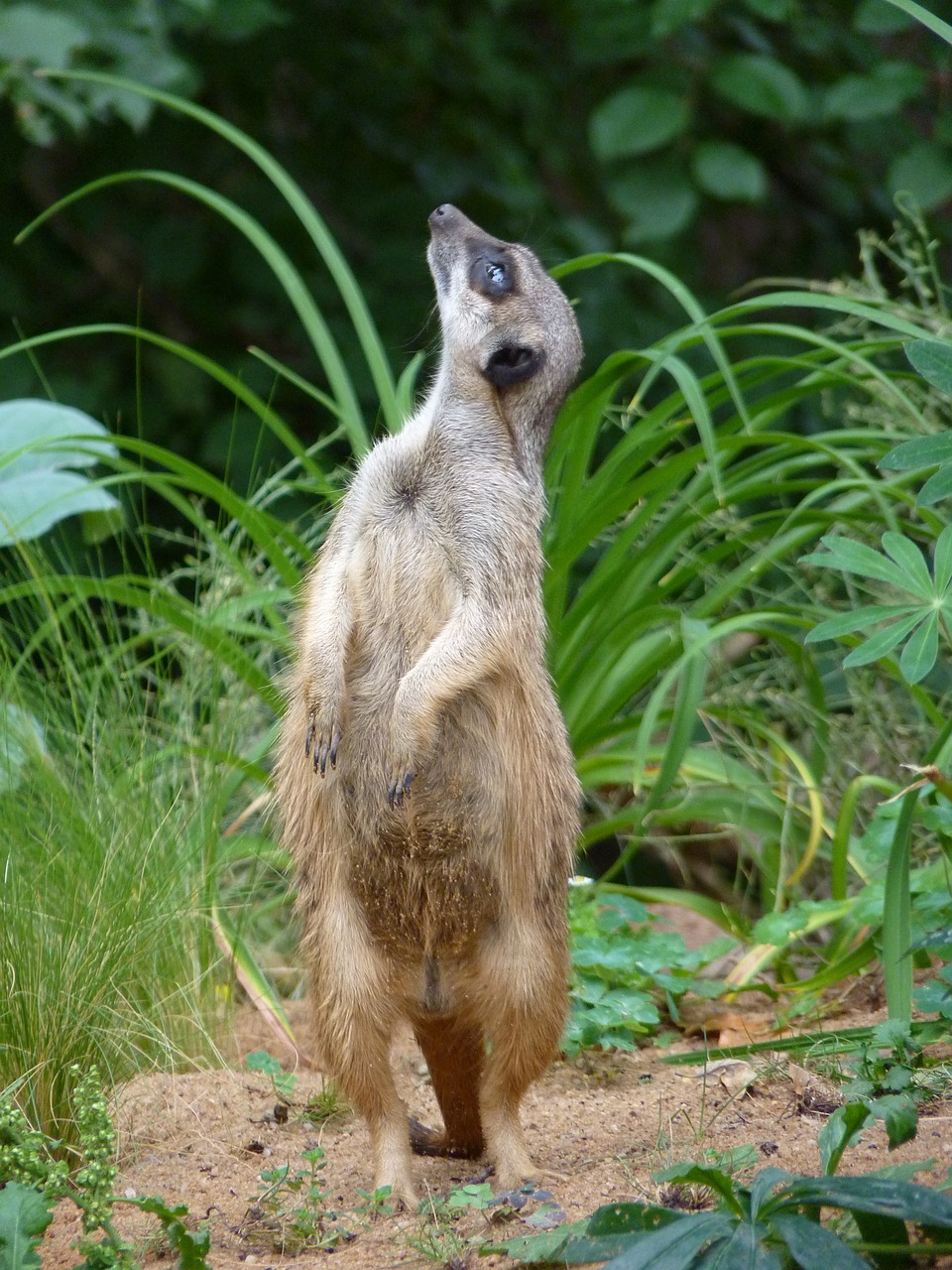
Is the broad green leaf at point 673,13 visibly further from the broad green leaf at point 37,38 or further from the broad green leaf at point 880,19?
the broad green leaf at point 37,38

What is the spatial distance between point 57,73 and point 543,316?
168 centimetres

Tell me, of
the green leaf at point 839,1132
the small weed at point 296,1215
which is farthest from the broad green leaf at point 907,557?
the small weed at point 296,1215

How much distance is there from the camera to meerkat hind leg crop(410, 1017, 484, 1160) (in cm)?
252

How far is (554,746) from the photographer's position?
2553mm

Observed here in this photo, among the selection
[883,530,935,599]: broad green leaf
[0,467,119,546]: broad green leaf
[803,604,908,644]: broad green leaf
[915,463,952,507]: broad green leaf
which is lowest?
[803,604,908,644]: broad green leaf

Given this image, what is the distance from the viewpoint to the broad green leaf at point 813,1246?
1.60 m

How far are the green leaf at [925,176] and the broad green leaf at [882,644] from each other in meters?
2.72

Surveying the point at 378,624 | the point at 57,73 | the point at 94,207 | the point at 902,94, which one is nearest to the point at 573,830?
the point at 378,624

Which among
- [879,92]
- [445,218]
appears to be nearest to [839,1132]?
[445,218]

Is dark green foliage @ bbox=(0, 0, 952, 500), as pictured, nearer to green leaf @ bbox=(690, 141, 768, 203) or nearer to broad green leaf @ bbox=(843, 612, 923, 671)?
green leaf @ bbox=(690, 141, 768, 203)

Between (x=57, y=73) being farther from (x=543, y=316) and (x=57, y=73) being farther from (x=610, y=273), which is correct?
(x=610, y=273)

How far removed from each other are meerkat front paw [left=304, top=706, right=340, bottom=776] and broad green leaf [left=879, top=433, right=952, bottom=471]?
3.35ft

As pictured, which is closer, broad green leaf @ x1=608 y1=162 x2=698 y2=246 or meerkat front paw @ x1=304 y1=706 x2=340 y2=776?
meerkat front paw @ x1=304 y1=706 x2=340 y2=776

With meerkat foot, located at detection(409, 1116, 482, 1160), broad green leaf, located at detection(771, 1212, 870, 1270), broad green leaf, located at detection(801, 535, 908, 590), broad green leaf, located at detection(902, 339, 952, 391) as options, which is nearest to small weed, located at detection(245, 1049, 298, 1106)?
meerkat foot, located at detection(409, 1116, 482, 1160)
